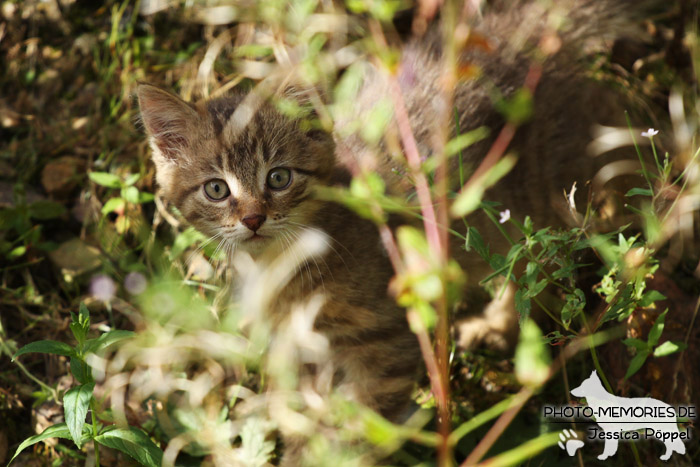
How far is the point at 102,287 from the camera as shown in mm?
2875

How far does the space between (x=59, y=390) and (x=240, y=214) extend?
99cm

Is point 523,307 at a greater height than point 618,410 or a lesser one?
greater

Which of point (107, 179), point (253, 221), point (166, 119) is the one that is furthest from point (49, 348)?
point (107, 179)

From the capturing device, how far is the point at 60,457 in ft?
7.45

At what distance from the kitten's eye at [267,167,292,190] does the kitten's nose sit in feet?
0.48

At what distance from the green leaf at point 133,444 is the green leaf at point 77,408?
10 cm

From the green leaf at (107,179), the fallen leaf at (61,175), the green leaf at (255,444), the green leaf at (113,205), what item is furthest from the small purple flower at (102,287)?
the green leaf at (255,444)

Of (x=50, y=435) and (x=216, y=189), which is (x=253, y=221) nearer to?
(x=216, y=189)

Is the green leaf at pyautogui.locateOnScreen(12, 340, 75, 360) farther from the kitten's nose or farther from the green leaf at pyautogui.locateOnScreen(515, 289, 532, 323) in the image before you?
the green leaf at pyautogui.locateOnScreen(515, 289, 532, 323)

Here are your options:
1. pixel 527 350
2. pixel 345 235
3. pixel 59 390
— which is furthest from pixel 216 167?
pixel 527 350

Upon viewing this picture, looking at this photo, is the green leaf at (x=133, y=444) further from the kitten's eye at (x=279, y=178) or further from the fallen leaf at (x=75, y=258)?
the fallen leaf at (x=75, y=258)

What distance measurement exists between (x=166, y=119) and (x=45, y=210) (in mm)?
986

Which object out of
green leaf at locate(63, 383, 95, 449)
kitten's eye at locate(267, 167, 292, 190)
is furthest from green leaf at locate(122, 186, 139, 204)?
green leaf at locate(63, 383, 95, 449)

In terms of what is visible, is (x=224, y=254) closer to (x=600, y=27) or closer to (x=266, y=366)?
(x=266, y=366)
